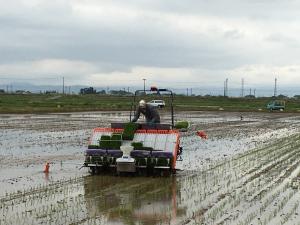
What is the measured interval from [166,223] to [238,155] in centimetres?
1131

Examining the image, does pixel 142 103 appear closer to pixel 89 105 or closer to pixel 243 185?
pixel 243 185

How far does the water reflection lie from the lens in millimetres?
10312

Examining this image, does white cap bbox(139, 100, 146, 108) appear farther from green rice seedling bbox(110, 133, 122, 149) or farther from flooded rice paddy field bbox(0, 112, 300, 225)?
flooded rice paddy field bbox(0, 112, 300, 225)

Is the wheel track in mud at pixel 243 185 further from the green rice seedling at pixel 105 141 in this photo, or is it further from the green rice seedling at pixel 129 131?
the green rice seedling at pixel 105 141

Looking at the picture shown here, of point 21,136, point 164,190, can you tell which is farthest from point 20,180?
point 21,136

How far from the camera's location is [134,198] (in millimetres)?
12086

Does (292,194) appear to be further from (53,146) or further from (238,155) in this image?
(53,146)

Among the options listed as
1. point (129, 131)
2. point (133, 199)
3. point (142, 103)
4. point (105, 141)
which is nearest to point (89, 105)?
point (142, 103)

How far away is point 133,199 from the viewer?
1197cm

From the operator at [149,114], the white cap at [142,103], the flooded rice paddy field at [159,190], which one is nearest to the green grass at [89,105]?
the flooded rice paddy field at [159,190]

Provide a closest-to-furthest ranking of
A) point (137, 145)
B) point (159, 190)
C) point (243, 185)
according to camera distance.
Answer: point (159, 190)
point (243, 185)
point (137, 145)

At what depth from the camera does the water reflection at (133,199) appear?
406 inches

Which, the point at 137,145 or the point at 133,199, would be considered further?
the point at 137,145

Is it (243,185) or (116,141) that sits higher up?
(116,141)
